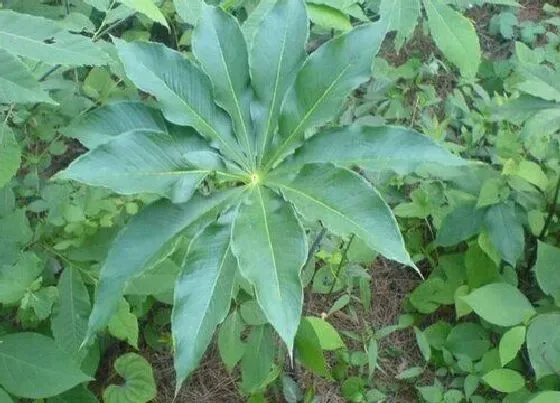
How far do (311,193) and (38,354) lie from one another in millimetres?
956

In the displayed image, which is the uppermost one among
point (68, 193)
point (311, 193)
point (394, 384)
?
point (311, 193)

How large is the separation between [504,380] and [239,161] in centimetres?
126

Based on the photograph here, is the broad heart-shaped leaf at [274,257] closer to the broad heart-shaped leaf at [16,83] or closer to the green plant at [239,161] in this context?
the green plant at [239,161]

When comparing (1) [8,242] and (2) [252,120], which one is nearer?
(2) [252,120]

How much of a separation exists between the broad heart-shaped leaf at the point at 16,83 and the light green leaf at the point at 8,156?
47 cm

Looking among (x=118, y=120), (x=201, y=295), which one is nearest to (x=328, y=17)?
(x=118, y=120)

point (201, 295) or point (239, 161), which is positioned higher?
point (239, 161)

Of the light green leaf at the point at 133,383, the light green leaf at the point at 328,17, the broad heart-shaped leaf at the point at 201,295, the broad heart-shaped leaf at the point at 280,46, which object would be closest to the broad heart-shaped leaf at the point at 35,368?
the light green leaf at the point at 133,383

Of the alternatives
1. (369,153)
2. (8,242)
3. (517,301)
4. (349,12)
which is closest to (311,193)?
(369,153)

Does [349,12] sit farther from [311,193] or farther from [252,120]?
[311,193]

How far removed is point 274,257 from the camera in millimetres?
1369

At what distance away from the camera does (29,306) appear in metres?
1.94

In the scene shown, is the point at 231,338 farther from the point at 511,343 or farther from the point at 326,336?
the point at 511,343

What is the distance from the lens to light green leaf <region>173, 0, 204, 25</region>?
5.99ft
